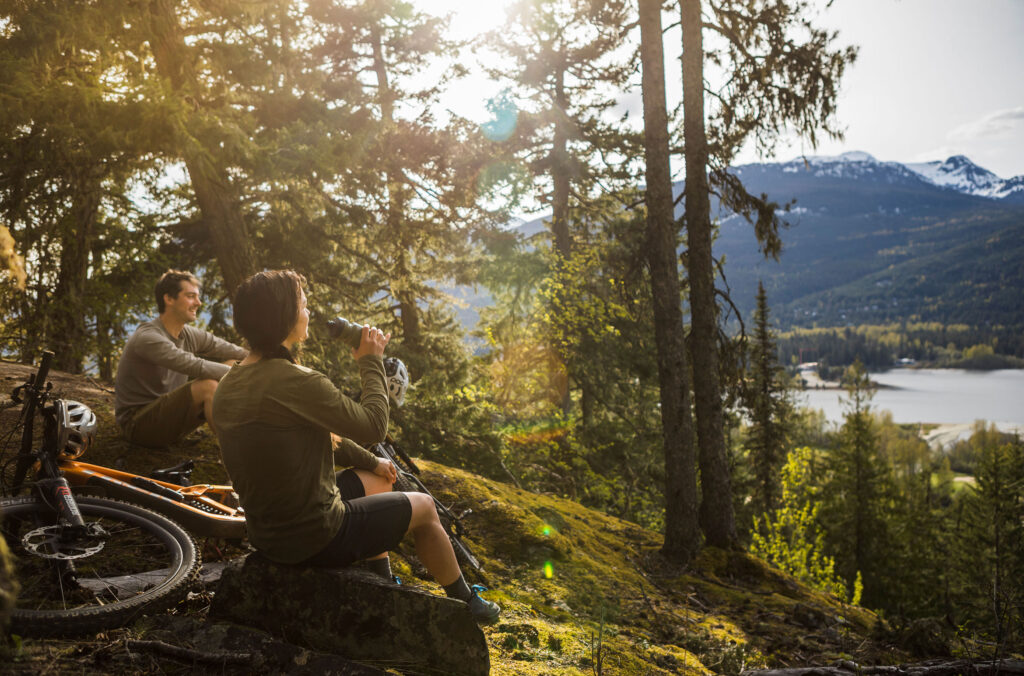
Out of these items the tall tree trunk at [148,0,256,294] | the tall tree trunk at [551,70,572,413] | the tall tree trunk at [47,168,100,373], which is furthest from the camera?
the tall tree trunk at [551,70,572,413]

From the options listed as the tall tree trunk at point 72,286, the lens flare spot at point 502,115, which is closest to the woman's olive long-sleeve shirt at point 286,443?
the tall tree trunk at point 72,286

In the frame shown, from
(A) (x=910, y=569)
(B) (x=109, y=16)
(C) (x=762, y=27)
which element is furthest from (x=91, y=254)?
(A) (x=910, y=569)

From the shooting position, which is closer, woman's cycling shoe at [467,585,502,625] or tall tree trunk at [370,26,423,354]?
woman's cycling shoe at [467,585,502,625]

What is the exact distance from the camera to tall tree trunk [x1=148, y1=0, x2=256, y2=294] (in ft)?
23.3

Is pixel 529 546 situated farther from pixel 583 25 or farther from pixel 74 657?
pixel 583 25

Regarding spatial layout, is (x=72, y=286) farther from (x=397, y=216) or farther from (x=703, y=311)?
(x=703, y=311)

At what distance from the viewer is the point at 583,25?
9961mm

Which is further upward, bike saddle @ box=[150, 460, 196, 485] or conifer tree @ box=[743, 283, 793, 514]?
bike saddle @ box=[150, 460, 196, 485]

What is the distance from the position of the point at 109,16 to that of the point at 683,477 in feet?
28.9

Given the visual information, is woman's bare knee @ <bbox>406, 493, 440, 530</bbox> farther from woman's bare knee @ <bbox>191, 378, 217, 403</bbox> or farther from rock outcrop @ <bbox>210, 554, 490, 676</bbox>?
woman's bare knee @ <bbox>191, 378, 217, 403</bbox>

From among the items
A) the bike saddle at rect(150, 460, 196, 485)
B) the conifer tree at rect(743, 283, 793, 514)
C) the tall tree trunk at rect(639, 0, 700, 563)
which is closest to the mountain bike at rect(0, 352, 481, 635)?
the bike saddle at rect(150, 460, 196, 485)

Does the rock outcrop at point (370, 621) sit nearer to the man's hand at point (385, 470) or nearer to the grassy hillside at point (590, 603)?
the grassy hillside at point (590, 603)

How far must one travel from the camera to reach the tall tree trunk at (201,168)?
7113 millimetres

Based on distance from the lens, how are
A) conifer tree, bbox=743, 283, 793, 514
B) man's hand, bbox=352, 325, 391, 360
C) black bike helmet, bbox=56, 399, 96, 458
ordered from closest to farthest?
man's hand, bbox=352, 325, 391, 360
black bike helmet, bbox=56, 399, 96, 458
conifer tree, bbox=743, 283, 793, 514
